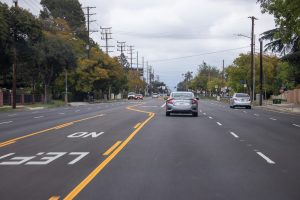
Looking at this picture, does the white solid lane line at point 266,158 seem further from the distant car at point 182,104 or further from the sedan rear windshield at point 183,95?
the sedan rear windshield at point 183,95

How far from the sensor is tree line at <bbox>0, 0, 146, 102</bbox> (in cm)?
5144

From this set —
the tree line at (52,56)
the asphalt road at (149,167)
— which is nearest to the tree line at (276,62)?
the asphalt road at (149,167)

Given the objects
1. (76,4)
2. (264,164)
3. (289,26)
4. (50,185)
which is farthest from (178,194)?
(76,4)

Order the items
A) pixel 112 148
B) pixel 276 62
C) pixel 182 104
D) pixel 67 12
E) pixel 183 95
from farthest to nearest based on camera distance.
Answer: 1. pixel 67 12
2. pixel 276 62
3. pixel 183 95
4. pixel 182 104
5. pixel 112 148

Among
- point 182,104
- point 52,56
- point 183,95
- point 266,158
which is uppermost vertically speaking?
point 52,56

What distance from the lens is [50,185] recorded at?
1014cm

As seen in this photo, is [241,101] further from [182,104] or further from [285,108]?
[182,104]

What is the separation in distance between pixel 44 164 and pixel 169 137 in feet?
25.1

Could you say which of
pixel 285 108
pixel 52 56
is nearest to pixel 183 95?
pixel 285 108

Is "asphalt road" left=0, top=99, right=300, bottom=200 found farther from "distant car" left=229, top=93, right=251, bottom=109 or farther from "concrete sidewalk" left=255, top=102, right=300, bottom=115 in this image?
"distant car" left=229, top=93, right=251, bottom=109

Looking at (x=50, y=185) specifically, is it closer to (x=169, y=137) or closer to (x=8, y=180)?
(x=8, y=180)

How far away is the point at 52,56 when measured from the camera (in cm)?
7238

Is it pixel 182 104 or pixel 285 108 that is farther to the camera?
pixel 285 108

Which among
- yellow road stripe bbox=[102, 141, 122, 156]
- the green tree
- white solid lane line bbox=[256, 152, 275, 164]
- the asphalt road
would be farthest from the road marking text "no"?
the green tree
